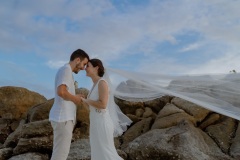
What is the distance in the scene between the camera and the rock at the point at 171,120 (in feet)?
40.0

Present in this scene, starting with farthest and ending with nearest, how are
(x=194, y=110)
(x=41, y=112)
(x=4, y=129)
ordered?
(x=4, y=129)
(x=41, y=112)
(x=194, y=110)

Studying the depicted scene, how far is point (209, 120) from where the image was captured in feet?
41.7

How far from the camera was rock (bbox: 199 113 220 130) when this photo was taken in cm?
1261

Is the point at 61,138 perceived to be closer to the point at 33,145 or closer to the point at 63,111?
the point at 63,111

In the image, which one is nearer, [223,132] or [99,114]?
[99,114]

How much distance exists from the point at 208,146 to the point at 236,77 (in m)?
2.26

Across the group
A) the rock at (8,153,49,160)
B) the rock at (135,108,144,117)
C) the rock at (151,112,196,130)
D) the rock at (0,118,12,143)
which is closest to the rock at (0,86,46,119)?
the rock at (0,118,12,143)

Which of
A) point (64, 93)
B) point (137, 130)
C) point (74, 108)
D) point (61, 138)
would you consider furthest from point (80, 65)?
point (137, 130)

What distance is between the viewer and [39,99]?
1611 cm

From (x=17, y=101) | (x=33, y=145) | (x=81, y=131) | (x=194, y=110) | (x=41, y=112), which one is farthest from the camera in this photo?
(x=17, y=101)

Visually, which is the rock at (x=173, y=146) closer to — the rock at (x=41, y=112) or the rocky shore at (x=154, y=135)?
the rocky shore at (x=154, y=135)

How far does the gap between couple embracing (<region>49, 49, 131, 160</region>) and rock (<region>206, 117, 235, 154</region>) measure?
17.9 feet

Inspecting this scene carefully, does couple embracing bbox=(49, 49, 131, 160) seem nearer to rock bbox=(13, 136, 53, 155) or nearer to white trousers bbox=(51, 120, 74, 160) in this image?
white trousers bbox=(51, 120, 74, 160)

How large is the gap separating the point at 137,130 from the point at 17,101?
5342 millimetres
